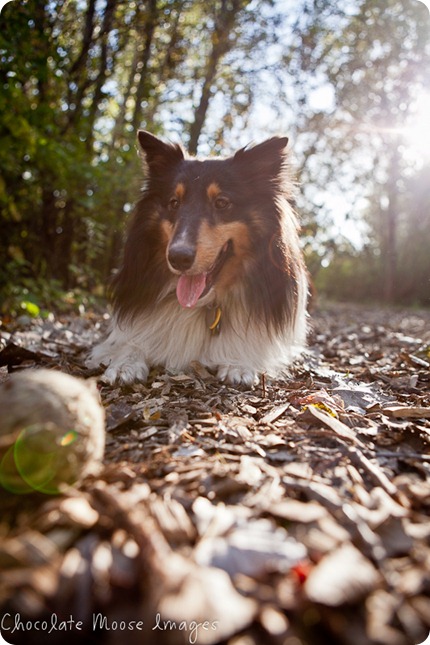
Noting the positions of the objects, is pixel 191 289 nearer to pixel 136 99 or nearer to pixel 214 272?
pixel 214 272

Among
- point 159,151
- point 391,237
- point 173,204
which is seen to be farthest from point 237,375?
point 391,237

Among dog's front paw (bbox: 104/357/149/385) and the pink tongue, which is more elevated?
the pink tongue

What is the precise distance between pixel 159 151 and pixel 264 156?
2.78 feet

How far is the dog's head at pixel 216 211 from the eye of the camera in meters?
3.25

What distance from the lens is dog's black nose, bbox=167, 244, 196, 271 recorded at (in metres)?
3.08

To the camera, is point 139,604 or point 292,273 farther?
point 292,273

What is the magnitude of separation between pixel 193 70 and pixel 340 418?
7972 mm

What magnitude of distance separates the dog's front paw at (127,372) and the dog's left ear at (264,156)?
1.70m

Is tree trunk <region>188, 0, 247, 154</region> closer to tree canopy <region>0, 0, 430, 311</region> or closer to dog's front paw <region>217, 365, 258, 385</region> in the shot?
tree canopy <region>0, 0, 430, 311</region>

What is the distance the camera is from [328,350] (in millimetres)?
4824

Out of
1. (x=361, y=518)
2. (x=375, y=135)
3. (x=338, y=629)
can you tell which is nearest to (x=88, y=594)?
(x=338, y=629)

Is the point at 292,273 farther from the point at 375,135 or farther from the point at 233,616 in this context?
the point at 375,135

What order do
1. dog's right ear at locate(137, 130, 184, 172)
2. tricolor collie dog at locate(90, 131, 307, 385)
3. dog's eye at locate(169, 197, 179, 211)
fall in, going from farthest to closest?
dog's right ear at locate(137, 130, 184, 172) < dog's eye at locate(169, 197, 179, 211) < tricolor collie dog at locate(90, 131, 307, 385)

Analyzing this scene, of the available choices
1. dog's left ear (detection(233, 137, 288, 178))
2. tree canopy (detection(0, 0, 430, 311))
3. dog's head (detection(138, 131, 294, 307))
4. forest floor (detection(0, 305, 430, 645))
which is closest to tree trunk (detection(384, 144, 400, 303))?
tree canopy (detection(0, 0, 430, 311))
